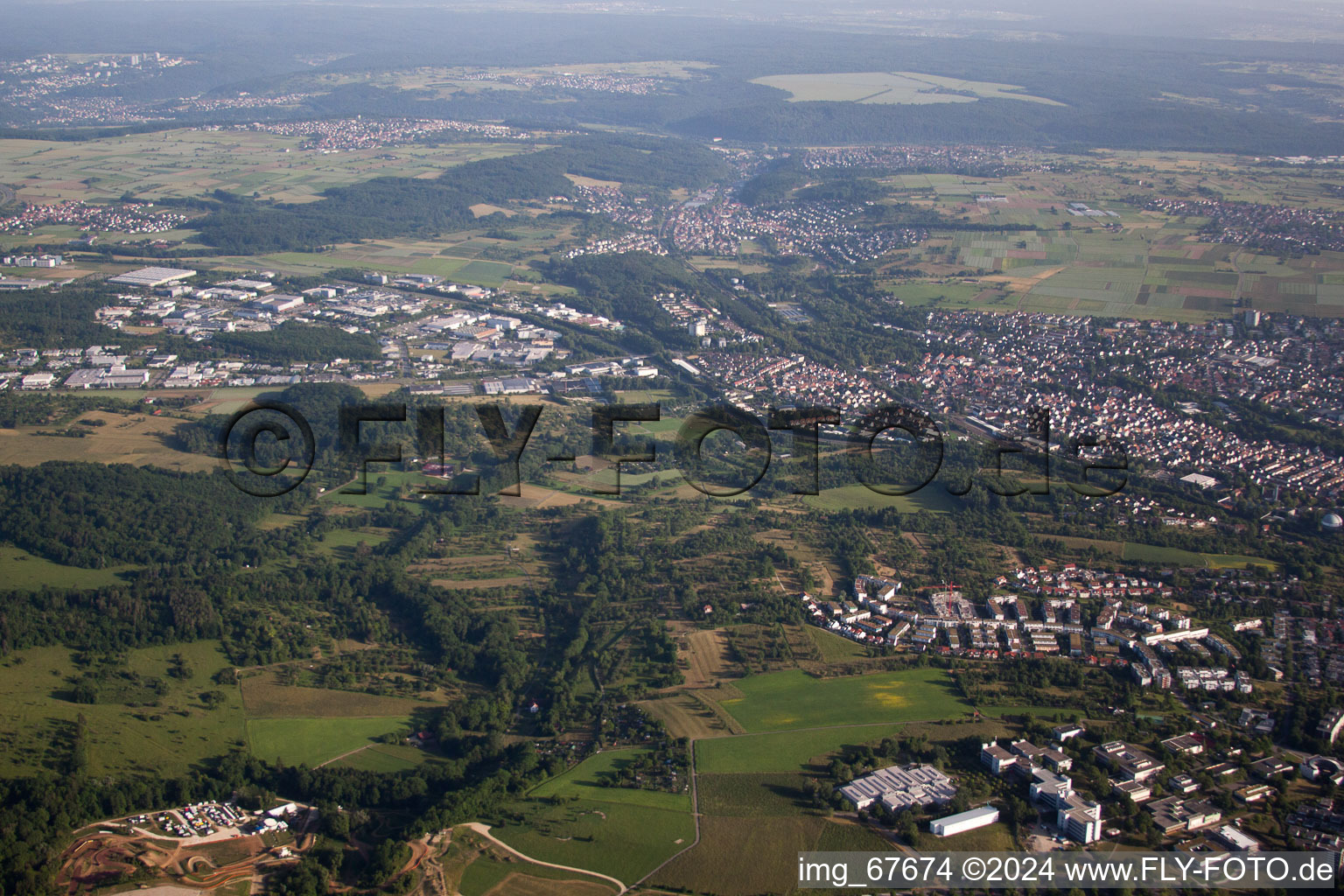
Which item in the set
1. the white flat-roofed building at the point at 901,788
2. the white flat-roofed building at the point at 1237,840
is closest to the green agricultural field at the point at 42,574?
the white flat-roofed building at the point at 901,788

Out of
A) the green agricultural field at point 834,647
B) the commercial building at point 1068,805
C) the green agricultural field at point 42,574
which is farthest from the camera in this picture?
the green agricultural field at point 42,574

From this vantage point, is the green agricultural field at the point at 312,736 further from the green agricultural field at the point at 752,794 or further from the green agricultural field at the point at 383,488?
the green agricultural field at the point at 383,488

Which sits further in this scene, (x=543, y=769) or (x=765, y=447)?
(x=765, y=447)

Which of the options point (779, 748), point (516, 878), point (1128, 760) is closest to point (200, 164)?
point (779, 748)

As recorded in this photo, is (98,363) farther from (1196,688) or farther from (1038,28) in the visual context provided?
(1038,28)

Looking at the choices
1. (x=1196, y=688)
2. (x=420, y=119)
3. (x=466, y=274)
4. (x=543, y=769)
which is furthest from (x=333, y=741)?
(x=420, y=119)
